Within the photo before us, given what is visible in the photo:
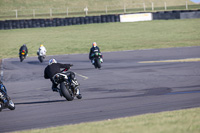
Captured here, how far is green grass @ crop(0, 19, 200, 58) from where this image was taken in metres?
34.5

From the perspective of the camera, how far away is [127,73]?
18609 millimetres

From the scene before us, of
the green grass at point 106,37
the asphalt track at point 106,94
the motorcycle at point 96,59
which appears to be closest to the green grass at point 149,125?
the asphalt track at point 106,94

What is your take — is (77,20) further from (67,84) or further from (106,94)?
(67,84)

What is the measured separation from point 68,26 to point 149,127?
4030cm

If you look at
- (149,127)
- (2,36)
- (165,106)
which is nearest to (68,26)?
(2,36)

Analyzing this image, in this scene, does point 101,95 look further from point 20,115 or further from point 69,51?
point 69,51

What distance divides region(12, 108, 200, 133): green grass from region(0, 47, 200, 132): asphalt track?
958 mm

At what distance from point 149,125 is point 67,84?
4929 mm

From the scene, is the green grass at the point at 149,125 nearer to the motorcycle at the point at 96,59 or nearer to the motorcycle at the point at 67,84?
the motorcycle at the point at 67,84

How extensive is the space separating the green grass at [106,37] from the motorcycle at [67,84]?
20941mm

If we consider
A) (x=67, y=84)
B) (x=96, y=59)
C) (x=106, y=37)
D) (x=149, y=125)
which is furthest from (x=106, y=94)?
(x=106, y=37)

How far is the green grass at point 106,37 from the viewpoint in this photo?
34531 millimetres

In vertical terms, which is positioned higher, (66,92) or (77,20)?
(77,20)

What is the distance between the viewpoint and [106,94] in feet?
42.5
